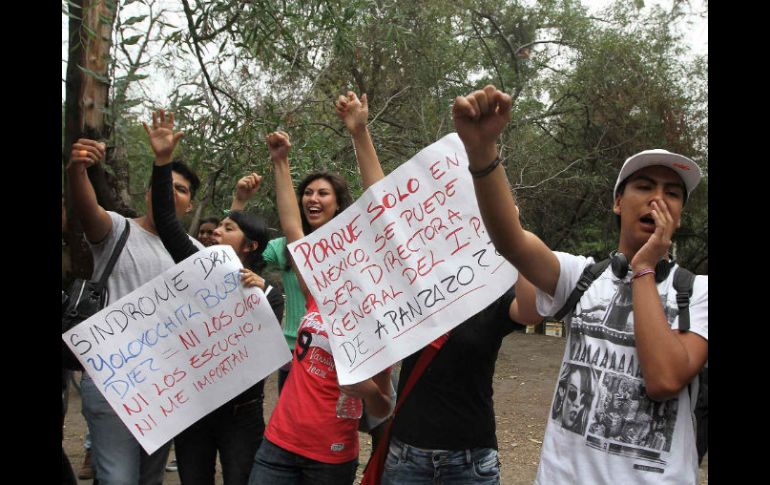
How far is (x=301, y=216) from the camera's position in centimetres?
311

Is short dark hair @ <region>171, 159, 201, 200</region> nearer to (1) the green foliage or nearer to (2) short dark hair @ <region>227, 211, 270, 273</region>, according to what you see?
(2) short dark hair @ <region>227, 211, 270, 273</region>

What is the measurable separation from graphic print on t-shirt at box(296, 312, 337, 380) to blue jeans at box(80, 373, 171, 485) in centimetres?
82

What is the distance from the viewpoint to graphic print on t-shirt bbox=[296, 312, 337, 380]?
2.52m

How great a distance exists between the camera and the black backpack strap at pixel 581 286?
1.80 m

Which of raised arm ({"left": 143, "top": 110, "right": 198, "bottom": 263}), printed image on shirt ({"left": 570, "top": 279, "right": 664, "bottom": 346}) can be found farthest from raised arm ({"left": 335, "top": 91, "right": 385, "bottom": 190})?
printed image on shirt ({"left": 570, "top": 279, "right": 664, "bottom": 346})

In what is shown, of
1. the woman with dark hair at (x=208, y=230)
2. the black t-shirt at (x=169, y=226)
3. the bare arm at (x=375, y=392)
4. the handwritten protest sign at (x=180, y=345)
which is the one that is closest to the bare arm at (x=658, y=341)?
the bare arm at (x=375, y=392)

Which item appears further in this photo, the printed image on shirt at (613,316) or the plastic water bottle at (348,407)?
the plastic water bottle at (348,407)

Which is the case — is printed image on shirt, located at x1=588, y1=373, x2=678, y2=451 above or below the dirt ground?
above

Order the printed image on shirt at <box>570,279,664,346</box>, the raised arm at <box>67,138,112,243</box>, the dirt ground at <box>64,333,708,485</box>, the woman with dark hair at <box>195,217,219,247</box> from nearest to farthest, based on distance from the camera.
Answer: the printed image on shirt at <box>570,279,664,346</box>
the raised arm at <box>67,138,112,243</box>
the woman with dark hair at <box>195,217,219,247</box>
the dirt ground at <box>64,333,708,485</box>

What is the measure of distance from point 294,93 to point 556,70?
244 inches

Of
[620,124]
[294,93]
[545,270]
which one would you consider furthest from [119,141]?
[620,124]

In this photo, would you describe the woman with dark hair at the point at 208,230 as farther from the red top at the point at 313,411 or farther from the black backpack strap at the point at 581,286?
the black backpack strap at the point at 581,286

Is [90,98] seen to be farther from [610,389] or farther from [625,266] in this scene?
[610,389]

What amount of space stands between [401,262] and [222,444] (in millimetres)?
1212
